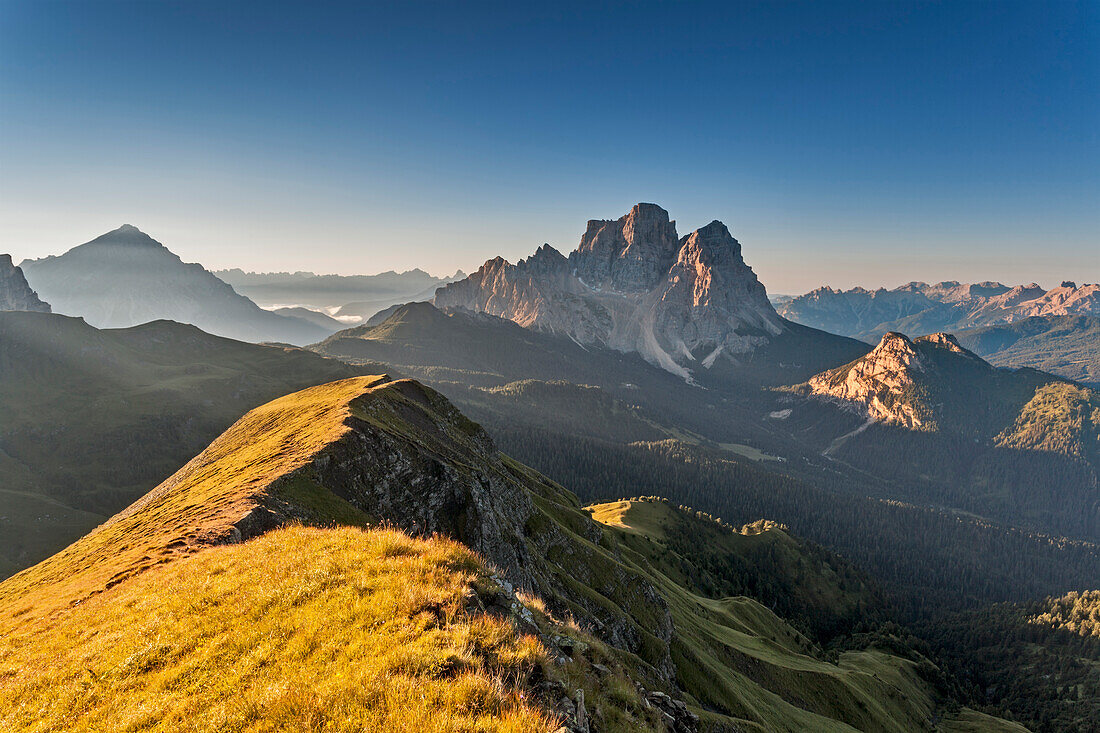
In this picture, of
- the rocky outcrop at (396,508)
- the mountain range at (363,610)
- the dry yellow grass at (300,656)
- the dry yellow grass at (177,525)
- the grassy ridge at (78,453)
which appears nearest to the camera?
the dry yellow grass at (300,656)

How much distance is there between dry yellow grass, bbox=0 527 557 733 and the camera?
8703mm

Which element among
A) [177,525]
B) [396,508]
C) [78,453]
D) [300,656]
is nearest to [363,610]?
[300,656]

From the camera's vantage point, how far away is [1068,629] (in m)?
182

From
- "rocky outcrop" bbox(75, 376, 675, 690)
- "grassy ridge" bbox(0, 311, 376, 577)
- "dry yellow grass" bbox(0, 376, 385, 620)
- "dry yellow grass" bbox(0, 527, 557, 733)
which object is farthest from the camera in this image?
"grassy ridge" bbox(0, 311, 376, 577)

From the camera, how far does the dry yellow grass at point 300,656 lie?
343 inches

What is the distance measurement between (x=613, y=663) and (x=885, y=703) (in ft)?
453

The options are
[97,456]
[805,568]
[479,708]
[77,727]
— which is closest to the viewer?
[479,708]

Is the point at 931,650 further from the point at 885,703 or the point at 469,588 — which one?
the point at 469,588

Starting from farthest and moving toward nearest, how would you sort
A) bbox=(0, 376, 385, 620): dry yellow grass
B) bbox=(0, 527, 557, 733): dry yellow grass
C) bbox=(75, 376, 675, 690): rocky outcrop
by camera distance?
bbox=(75, 376, 675, 690): rocky outcrop < bbox=(0, 376, 385, 620): dry yellow grass < bbox=(0, 527, 557, 733): dry yellow grass

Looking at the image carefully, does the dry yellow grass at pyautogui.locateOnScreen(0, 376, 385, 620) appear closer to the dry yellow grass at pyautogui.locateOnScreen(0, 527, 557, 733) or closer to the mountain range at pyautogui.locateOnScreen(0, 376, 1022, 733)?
the mountain range at pyautogui.locateOnScreen(0, 376, 1022, 733)

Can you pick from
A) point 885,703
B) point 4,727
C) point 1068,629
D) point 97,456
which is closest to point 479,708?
point 4,727

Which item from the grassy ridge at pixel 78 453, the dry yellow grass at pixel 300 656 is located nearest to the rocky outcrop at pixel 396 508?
the dry yellow grass at pixel 300 656

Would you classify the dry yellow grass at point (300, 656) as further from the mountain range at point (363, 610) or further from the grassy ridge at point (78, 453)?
the grassy ridge at point (78, 453)

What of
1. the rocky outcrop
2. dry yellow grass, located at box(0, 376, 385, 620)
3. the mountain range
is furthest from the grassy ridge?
the rocky outcrop
